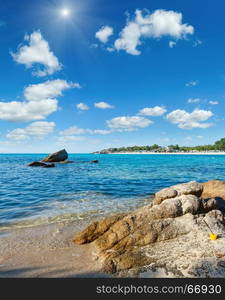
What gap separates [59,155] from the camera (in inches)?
2479

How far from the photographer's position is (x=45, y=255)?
6.10 meters

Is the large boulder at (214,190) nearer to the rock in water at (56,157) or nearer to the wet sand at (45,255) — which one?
the wet sand at (45,255)

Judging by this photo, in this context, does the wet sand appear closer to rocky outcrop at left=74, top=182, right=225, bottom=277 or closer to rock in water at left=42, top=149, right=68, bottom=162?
rocky outcrop at left=74, top=182, right=225, bottom=277

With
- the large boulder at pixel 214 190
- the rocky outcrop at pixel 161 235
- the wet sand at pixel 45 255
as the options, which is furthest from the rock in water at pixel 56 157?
the rocky outcrop at pixel 161 235

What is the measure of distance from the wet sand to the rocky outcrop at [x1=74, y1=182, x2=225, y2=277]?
0.36 m

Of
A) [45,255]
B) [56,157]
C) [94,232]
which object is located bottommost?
[45,255]

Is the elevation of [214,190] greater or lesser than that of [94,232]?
greater

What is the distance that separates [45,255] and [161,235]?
366 centimetres

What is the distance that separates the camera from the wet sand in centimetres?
510

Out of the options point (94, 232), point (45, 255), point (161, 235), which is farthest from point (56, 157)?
point (161, 235)

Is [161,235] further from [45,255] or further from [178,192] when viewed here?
[45,255]

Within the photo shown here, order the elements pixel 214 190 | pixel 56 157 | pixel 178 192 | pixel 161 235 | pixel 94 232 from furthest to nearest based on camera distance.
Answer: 1. pixel 56 157
2. pixel 214 190
3. pixel 178 192
4. pixel 94 232
5. pixel 161 235

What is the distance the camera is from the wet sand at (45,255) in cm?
510

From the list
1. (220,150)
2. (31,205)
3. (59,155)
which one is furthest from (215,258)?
(220,150)
